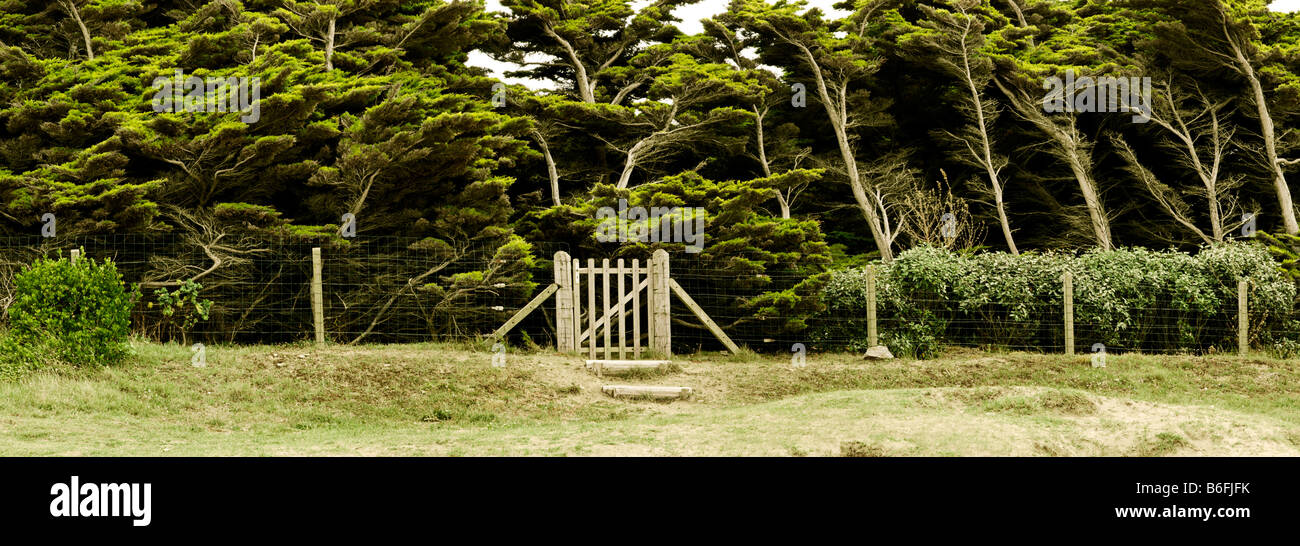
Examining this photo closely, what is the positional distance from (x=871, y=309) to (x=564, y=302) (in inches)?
184

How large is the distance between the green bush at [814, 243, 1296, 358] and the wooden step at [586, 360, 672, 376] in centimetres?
401

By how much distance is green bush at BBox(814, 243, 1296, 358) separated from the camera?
55.3 ft

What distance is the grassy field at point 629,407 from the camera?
9648 mm

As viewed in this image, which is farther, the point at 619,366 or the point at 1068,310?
the point at 1068,310

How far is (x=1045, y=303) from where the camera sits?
668 inches

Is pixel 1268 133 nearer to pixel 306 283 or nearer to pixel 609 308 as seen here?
pixel 609 308

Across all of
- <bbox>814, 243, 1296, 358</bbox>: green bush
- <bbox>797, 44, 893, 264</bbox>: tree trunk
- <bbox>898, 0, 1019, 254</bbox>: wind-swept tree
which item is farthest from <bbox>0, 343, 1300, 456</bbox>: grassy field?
<bbox>898, 0, 1019, 254</bbox>: wind-swept tree

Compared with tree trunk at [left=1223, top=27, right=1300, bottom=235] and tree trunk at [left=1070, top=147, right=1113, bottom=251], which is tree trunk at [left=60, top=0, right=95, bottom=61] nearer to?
tree trunk at [left=1070, top=147, right=1113, bottom=251]

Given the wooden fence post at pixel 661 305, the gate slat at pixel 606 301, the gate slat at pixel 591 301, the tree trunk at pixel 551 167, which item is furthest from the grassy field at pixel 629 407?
the tree trunk at pixel 551 167

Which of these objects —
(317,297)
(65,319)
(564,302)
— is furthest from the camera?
(564,302)

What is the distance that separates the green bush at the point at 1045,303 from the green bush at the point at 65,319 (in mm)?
10173

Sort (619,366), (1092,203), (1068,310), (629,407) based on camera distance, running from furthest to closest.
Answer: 1. (1092,203)
2. (1068,310)
3. (619,366)
4. (629,407)

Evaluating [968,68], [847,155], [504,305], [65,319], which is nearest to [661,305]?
[504,305]

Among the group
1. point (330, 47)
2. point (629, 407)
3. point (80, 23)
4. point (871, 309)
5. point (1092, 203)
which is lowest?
point (629, 407)
